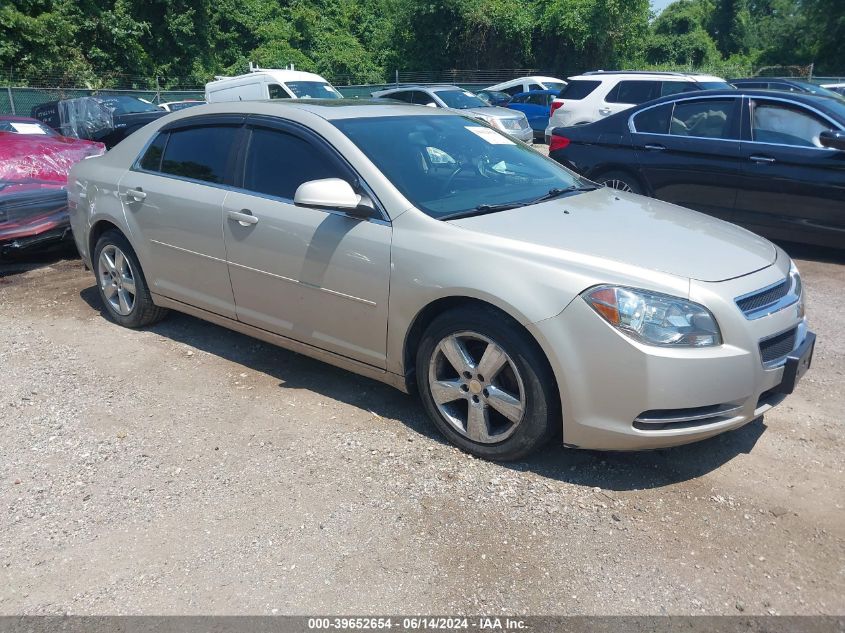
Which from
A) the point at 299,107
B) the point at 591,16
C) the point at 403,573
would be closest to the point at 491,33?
the point at 591,16

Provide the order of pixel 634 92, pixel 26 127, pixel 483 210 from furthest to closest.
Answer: pixel 634 92
pixel 26 127
pixel 483 210

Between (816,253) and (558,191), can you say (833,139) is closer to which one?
(816,253)

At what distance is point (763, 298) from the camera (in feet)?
11.2

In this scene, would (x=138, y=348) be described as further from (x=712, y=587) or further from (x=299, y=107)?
(x=712, y=587)

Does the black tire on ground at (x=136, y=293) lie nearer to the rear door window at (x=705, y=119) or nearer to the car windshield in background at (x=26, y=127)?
the car windshield in background at (x=26, y=127)

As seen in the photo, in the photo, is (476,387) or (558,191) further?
(558,191)

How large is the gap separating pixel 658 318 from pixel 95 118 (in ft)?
40.5

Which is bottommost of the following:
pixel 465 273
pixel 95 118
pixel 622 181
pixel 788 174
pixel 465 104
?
pixel 465 104

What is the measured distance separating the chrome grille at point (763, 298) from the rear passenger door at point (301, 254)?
65.2 inches

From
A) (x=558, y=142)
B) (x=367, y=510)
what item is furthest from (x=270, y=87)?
(x=367, y=510)

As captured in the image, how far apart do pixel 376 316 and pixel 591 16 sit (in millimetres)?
31955

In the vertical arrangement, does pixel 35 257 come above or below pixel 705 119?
below

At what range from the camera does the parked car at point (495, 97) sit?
Answer: 2111 centimetres

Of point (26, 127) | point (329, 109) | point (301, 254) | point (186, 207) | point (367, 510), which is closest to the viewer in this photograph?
point (367, 510)
